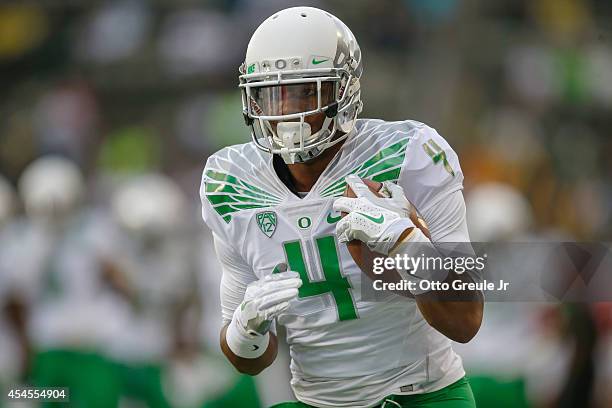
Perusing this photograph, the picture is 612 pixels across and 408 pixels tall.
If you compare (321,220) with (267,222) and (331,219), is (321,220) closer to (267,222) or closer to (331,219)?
(331,219)

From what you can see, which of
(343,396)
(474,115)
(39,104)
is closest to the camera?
(343,396)

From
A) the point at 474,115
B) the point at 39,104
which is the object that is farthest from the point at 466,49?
the point at 39,104

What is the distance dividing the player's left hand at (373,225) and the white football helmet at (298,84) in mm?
287

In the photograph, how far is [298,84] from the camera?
2.99m

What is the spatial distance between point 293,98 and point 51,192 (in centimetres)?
407

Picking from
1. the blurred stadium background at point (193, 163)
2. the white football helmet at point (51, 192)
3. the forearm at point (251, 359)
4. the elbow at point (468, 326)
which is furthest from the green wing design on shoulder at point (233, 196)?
the white football helmet at point (51, 192)

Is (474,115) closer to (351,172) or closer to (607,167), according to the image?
(607,167)

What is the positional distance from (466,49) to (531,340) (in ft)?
12.0

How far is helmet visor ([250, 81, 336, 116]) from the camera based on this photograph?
2980 millimetres

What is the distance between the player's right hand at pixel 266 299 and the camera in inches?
112

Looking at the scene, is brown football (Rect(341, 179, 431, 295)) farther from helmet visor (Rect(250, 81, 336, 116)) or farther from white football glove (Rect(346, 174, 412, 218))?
helmet visor (Rect(250, 81, 336, 116))

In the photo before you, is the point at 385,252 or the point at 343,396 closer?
the point at 385,252

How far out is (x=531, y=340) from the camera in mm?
5340

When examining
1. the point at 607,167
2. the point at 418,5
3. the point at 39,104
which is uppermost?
the point at 418,5
